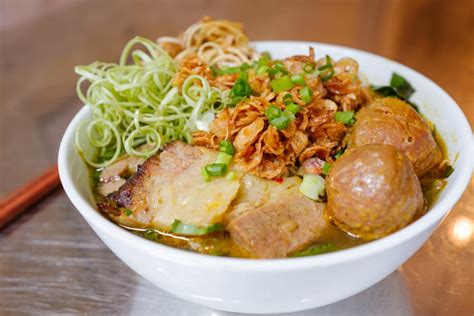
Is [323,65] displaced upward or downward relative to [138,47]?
upward

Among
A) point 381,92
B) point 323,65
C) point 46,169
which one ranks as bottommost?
point 46,169

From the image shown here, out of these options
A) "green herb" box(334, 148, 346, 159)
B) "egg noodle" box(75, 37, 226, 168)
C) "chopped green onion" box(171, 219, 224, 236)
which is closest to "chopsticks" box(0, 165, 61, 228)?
"egg noodle" box(75, 37, 226, 168)

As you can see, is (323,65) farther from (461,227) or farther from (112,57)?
(112,57)

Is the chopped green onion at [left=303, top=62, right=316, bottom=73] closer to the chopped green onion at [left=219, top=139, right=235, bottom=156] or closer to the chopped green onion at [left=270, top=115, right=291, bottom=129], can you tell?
the chopped green onion at [left=270, top=115, right=291, bottom=129]

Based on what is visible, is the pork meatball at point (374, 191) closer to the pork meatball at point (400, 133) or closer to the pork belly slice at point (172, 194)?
the pork meatball at point (400, 133)

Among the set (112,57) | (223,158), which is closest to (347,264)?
(223,158)

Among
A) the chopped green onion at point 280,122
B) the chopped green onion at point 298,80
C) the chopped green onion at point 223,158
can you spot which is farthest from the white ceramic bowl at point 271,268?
the chopped green onion at point 298,80

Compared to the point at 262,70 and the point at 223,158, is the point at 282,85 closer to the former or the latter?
the point at 262,70
